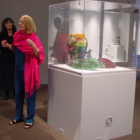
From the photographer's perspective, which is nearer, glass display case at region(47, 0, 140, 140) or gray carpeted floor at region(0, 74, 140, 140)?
glass display case at region(47, 0, 140, 140)

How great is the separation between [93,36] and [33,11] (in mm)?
3421

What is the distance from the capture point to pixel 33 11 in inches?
223

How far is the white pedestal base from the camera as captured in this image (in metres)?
2.54

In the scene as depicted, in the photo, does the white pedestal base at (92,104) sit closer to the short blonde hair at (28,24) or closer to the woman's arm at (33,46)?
the woman's arm at (33,46)

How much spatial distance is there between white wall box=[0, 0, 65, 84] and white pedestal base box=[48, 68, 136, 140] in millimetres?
2923

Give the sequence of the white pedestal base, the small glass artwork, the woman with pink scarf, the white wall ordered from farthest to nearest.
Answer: the white wall
the woman with pink scarf
the small glass artwork
the white pedestal base

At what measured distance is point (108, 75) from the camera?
265cm

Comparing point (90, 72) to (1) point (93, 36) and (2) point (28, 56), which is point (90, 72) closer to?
(1) point (93, 36)

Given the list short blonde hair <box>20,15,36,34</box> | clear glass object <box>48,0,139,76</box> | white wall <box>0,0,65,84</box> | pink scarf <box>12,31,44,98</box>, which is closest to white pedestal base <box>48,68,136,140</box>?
clear glass object <box>48,0,139,76</box>

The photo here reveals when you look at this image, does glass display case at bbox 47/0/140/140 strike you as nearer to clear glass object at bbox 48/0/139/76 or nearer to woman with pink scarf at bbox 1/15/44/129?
clear glass object at bbox 48/0/139/76

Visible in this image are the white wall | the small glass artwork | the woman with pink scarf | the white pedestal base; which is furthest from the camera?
the white wall

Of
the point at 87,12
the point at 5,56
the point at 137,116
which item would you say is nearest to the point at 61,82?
the point at 87,12

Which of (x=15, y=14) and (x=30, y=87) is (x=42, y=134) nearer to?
(x=30, y=87)

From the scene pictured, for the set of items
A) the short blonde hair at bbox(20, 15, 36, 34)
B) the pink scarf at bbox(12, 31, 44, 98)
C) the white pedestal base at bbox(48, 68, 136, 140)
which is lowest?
the white pedestal base at bbox(48, 68, 136, 140)
